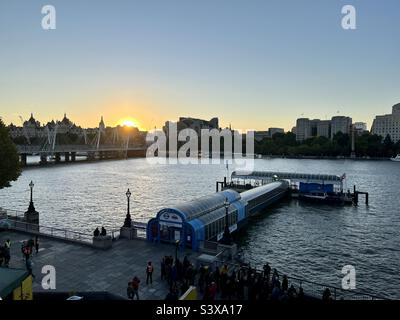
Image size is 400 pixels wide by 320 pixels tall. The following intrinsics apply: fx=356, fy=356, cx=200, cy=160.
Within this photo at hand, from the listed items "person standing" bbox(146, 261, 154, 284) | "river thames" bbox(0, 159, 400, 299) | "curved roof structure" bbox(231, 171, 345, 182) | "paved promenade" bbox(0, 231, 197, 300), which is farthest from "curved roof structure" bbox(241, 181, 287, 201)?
"person standing" bbox(146, 261, 154, 284)

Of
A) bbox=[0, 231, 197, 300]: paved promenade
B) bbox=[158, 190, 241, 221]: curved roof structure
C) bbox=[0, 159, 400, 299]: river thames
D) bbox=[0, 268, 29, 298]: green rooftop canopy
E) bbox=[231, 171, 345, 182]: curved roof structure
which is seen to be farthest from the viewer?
bbox=[231, 171, 345, 182]: curved roof structure

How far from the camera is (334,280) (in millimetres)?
26734

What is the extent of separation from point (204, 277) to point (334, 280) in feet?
45.2

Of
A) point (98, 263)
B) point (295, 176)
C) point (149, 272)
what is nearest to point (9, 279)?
point (149, 272)

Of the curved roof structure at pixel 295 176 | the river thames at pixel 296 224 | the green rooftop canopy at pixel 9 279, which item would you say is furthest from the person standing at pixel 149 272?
the curved roof structure at pixel 295 176

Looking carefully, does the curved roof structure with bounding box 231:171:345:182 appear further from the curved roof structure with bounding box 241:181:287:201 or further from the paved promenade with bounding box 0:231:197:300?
the paved promenade with bounding box 0:231:197:300

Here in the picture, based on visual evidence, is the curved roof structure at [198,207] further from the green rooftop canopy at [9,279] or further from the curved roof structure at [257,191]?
the curved roof structure at [257,191]

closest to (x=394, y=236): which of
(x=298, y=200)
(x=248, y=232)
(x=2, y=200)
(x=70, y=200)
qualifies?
(x=248, y=232)

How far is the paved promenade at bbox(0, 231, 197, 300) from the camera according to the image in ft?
59.3

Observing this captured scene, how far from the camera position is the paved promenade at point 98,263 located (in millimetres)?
18062

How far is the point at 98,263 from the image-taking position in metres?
21.2

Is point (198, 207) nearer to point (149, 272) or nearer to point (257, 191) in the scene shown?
point (149, 272)
